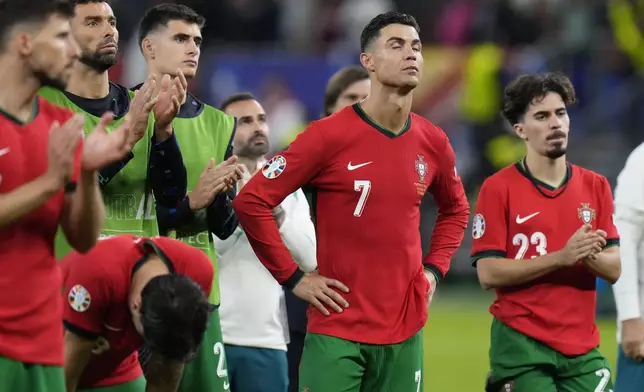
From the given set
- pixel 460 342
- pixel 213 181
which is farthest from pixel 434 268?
pixel 460 342

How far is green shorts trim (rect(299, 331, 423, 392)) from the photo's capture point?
620 cm

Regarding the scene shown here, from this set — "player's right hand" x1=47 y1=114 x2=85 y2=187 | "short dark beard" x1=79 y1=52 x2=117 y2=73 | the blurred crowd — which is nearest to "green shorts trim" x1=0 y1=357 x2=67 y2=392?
"player's right hand" x1=47 y1=114 x2=85 y2=187

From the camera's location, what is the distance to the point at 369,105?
256 inches

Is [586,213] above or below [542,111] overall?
below

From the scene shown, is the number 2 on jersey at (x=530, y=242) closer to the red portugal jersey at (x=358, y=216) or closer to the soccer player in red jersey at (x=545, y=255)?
the soccer player in red jersey at (x=545, y=255)

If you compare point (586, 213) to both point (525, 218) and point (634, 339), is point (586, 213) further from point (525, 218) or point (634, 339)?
point (634, 339)

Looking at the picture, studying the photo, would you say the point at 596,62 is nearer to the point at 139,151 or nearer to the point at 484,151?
the point at 484,151

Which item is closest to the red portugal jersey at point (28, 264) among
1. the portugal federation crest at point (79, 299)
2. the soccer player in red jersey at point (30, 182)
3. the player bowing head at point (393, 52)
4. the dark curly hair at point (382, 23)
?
the soccer player in red jersey at point (30, 182)

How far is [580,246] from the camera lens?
6.68 meters

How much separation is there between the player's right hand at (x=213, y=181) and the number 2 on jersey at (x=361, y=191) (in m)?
0.65

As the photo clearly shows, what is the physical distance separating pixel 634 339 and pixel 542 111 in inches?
55.3

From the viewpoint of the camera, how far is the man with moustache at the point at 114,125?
645 centimetres

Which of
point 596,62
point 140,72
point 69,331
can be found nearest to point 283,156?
point 69,331

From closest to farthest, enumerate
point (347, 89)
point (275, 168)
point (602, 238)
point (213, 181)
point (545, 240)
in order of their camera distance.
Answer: point (275, 168) < point (213, 181) < point (602, 238) < point (545, 240) < point (347, 89)
